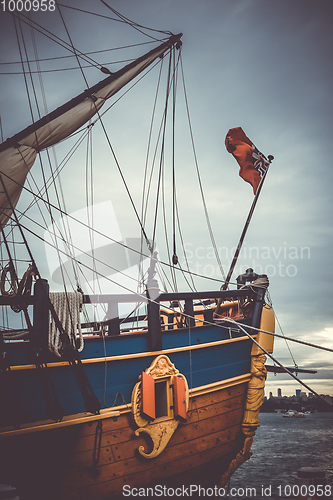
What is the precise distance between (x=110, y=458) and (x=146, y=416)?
2.78ft

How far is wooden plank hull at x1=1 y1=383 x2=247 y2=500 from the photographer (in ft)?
17.0

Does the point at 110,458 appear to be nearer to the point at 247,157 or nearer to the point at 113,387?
the point at 113,387

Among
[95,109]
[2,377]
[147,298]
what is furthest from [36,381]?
[95,109]

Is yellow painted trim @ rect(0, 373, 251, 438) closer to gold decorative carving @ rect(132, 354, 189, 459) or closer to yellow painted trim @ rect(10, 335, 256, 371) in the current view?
gold decorative carving @ rect(132, 354, 189, 459)

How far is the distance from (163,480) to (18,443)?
2710 millimetres

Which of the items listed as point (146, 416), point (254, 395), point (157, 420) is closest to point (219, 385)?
point (254, 395)

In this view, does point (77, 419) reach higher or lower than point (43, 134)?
lower

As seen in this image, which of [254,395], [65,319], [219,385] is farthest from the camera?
[254,395]

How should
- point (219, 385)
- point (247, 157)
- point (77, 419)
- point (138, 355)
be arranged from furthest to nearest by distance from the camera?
point (247, 157) < point (219, 385) < point (138, 355) < point (77, 419)

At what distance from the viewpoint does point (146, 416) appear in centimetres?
591

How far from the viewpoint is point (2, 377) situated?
4.89 meters

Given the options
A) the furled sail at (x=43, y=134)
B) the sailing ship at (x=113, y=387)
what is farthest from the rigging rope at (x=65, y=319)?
the furled sail at (x=43, y=134)

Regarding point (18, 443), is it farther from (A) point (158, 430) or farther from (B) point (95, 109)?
(B) point (95, 109)

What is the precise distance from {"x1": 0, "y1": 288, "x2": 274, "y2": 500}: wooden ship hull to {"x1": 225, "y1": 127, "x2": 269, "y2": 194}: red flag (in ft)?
10.9
